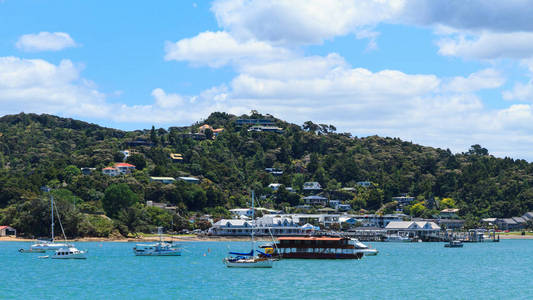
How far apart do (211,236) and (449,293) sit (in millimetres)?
119140

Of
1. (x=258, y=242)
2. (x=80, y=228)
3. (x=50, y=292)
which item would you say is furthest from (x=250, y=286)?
(x=258, y=242)

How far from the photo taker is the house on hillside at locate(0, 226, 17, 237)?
16554 cm

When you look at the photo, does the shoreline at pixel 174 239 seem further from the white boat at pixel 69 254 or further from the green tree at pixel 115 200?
the white boat at pixel 69 254

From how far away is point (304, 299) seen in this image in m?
70.2

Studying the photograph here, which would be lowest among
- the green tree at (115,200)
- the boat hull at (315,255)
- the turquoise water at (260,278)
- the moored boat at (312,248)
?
the turquoise water at (260,278)

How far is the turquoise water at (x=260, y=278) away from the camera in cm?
7462

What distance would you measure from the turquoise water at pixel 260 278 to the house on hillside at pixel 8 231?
41.1 metres

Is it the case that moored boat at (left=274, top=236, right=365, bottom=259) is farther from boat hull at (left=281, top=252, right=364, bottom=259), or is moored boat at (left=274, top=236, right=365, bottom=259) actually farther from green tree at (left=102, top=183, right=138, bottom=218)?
green tree at (left=102, top=183, right=138, bottom=218)

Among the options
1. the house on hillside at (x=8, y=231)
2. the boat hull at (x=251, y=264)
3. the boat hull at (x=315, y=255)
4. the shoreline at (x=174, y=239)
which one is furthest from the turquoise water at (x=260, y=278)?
the house on hillside at (x=8, y=231)

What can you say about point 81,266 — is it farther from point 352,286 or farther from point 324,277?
point 352,286

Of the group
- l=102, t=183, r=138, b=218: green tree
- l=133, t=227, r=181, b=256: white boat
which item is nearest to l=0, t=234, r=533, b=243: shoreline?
l=102, t=183, r=138, b=218: green tree

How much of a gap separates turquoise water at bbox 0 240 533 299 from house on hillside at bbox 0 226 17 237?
41094 mm

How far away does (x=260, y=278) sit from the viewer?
8750 cm

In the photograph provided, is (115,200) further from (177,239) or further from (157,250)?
(157,250)
